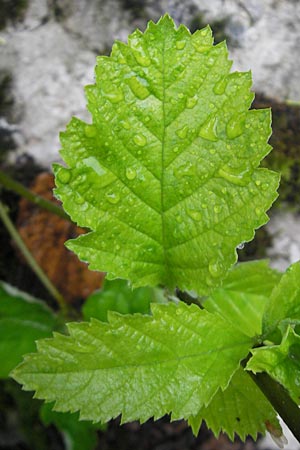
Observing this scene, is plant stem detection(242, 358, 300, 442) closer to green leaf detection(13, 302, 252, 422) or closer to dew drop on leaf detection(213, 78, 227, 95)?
green leaf detection(13, 302, 252, 422)

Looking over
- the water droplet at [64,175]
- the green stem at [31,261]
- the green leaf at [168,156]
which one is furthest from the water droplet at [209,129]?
the green stem at [31,261]

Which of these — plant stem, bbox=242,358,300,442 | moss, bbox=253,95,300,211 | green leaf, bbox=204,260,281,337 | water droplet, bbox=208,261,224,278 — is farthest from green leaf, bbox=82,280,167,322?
plant stem, bbox=242,358,300,442

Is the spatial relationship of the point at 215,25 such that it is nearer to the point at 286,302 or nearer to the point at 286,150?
the point at 286,150

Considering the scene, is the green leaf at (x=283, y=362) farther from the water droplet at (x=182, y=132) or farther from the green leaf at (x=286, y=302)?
the water droplet at (x=182, y=132)

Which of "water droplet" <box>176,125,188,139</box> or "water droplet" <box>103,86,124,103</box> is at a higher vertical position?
"water droplet" <box>103,86,124,103</box>

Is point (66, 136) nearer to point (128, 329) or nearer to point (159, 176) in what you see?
point (159, 176)

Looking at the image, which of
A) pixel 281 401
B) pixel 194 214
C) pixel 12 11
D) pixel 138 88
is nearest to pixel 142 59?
pixel 138 88

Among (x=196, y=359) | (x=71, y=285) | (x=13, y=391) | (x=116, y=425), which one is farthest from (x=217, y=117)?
(x=13, y=391)
